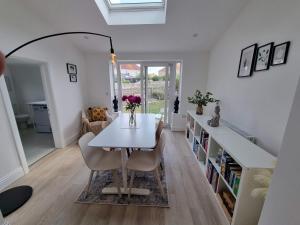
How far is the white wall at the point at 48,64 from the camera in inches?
75.5

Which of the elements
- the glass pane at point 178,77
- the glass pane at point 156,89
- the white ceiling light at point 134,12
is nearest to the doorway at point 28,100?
the white ceiling light at point 134,12

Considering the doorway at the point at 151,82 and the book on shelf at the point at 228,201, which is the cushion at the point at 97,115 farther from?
the book on shelf at the point at 228,201

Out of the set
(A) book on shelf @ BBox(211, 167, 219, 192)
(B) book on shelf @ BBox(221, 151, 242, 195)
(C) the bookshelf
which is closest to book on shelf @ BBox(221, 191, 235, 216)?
(C) the bookshelf

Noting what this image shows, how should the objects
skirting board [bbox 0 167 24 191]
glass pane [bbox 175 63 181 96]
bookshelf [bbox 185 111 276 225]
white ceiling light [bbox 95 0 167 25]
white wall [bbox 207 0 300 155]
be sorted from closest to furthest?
bookshelf [bbox 185 111 276 225]
white wall [bbox 207 0 300 155]
skirting board [bbox 0 167 24 191]
white ceiling light [bbox 95 0 167 25]
glass pane [bbox 175 63 181 96]

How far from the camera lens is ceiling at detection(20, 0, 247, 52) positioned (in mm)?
2205

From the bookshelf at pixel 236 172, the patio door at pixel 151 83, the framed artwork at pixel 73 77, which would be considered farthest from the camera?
the patio door at pixel 151 83

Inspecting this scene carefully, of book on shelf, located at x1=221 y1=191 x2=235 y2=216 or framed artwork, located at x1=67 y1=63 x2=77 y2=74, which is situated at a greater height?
framed artwork, located at x1=67 y1=63 x2=77 y2=74

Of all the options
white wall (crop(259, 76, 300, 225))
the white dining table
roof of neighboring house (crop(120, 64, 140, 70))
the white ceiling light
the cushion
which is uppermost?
the white ceiling light

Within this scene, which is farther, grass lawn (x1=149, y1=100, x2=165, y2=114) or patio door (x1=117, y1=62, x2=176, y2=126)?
grass lawn (x1=149, y1=100, x2=165, y2=114)

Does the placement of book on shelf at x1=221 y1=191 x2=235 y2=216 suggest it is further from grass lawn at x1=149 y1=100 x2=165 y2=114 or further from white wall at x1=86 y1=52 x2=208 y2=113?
grass lawn at x1=149 y1=100 x2=165 y2=114

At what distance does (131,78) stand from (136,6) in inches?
77.2

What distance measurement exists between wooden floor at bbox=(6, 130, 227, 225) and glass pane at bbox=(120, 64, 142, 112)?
256 cm

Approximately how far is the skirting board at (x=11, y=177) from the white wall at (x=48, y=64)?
5 centimetres

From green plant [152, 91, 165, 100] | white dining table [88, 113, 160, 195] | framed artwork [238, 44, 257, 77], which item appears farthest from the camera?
green plant [152, 91, 165, 100]
